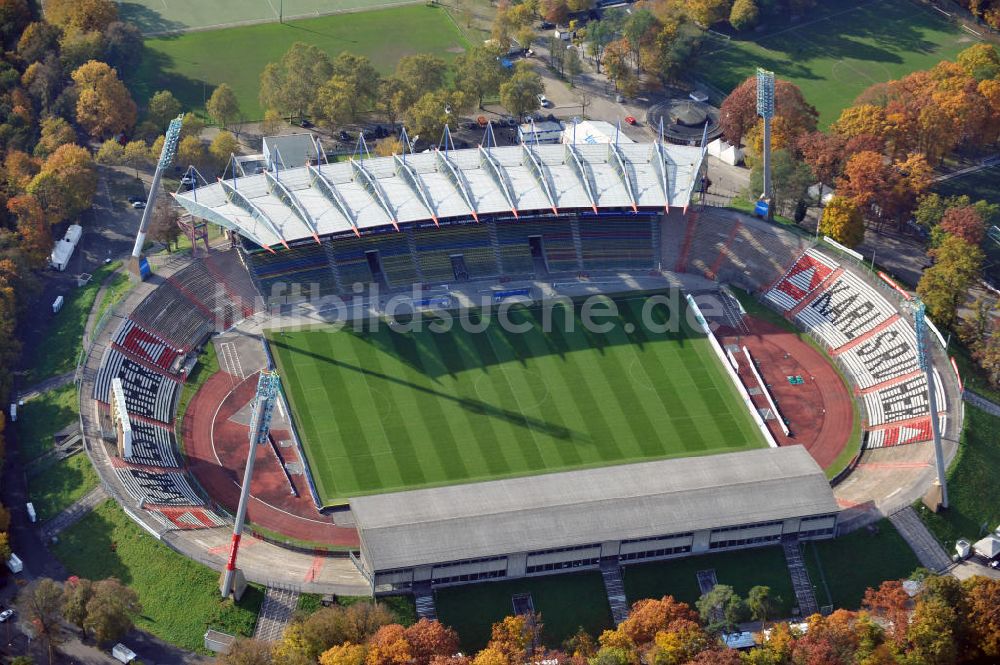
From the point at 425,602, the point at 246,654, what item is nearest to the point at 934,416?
the point at 425,602

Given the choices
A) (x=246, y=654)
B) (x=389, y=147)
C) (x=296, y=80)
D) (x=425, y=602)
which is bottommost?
(x=425, y=602)

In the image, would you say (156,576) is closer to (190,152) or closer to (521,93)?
(190,152)

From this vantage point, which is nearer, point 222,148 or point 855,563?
point 855,563

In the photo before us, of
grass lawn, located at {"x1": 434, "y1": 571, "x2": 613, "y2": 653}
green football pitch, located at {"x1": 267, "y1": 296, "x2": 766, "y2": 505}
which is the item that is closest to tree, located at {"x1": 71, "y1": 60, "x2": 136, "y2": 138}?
green football pitch, located at {"x1": 267, "y1": 296, "x2": 766, "y2": 505}

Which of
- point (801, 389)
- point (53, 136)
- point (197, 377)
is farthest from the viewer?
point (53, 136)

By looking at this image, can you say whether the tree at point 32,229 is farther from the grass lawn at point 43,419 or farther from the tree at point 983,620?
the tree at point 983,620

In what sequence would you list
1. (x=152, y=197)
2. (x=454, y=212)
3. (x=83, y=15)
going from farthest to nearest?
(x=83, y=15) → (x=152, y=197) → (x=454, y=212)

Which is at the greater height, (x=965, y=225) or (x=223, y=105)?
(x=223, y=105)

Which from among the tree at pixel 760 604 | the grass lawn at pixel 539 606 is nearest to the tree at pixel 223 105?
the grass lawn at pixel 539 606
